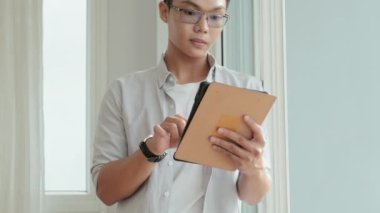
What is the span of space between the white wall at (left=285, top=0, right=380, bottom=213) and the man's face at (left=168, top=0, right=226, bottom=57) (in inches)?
25.0

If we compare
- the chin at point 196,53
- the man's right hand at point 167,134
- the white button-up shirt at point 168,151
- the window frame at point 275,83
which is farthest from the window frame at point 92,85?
the man's right hand at point 167,134

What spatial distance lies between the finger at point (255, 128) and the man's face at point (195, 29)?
202 mm

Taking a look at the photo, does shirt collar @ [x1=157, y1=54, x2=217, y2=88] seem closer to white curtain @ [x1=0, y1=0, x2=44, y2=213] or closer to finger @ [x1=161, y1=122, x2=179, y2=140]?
finger @ [x1=161, y1=122, x2=179, y2=140]

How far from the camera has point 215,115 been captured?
86cm

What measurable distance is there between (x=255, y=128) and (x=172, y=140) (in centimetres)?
15

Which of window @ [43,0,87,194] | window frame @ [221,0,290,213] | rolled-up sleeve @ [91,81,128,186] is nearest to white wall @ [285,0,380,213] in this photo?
window frame @ [221,0,290,213]

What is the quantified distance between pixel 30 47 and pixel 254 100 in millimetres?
1398

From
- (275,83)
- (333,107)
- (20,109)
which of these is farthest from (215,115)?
(20,109)

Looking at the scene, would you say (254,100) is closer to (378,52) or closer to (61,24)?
(378,52)

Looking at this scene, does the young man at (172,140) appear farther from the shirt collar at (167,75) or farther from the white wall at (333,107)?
the white wall at (333,107)

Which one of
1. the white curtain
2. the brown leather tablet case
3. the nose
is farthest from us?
the white curtain

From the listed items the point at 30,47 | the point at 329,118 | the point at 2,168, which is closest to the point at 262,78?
the point at 329,118

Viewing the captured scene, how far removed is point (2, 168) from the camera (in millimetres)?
2027

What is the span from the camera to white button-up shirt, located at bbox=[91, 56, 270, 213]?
38.7 inches
